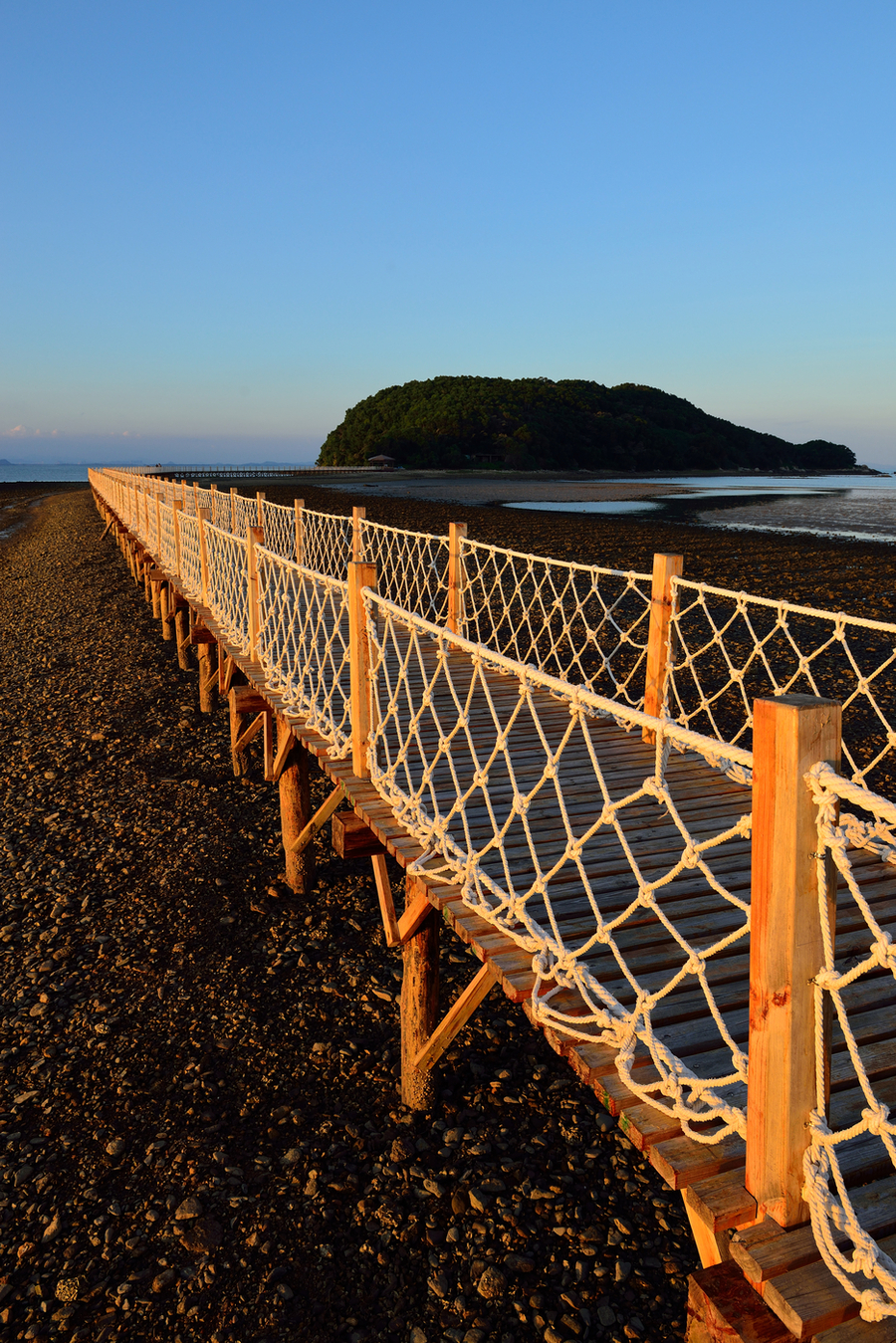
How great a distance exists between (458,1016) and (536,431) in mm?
101941

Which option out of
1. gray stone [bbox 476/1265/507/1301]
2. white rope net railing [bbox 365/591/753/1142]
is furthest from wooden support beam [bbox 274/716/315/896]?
gray stone [bbox 476/1265/507/1301]

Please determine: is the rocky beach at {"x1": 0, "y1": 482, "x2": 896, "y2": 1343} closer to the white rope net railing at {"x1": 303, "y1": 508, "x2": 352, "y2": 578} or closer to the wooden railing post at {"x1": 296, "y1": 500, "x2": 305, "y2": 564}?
the white rope net railing at {"x1": 303, "y1": 508, "x2": 352, "y2": 578}

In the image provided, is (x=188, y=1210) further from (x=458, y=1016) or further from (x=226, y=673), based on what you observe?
(x=226, y=673)

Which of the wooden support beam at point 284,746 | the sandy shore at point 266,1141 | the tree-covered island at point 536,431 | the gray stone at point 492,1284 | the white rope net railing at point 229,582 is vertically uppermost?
the tree-covered island at point 536,431

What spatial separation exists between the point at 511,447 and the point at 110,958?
96.0 m

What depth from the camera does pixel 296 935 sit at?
5.09 metres

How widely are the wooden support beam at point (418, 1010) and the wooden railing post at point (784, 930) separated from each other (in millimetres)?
2195

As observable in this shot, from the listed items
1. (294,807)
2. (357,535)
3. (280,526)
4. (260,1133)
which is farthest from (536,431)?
(260,1133)

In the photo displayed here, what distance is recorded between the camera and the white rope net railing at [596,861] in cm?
203

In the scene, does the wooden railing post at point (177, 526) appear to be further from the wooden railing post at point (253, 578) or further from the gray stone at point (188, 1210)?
the gray stone at point (188, 1210)

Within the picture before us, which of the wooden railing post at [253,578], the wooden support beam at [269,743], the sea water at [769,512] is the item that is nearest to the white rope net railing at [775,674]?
the wooden railing post at [253,578]

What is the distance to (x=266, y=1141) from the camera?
11.7 feet

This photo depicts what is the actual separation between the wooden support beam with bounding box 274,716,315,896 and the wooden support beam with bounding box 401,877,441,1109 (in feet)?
6.41

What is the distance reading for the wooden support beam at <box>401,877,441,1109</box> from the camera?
12.2ft
